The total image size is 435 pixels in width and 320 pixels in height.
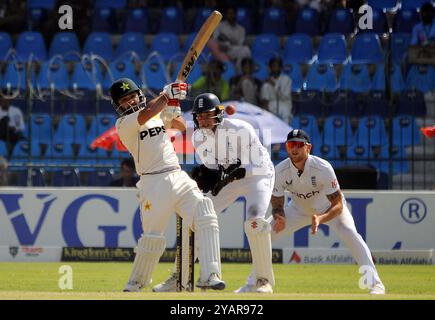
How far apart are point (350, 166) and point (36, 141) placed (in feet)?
18.0

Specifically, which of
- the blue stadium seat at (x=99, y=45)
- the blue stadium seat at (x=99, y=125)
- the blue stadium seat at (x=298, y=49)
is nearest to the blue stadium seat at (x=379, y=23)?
the blue stadium seat at (x=298, y=49)

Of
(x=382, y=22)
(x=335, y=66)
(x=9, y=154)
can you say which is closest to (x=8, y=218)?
(x=9, y=154)

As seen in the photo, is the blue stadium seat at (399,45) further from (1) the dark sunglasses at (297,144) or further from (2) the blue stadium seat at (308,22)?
(1) the dark sunglasses at (297,144)

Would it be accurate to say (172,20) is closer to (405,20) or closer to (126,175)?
(405,20)

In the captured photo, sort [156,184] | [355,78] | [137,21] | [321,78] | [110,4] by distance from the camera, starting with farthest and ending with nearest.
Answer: [110,4] < [137,21] < [355,78] < [321,78] < [156,184]

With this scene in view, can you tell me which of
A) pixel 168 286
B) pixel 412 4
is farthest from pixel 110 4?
pixel 168 286

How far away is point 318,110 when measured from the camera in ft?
66.3

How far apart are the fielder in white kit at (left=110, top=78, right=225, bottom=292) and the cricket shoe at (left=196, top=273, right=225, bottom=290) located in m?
0.13

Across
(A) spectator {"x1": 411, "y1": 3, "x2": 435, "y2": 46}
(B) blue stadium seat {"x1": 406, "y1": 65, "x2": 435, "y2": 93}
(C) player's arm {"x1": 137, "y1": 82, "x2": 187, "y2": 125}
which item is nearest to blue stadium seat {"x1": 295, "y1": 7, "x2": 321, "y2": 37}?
(A) spectator {"x1": 411, "y1": 3, "x2": 435, "y2": 46}

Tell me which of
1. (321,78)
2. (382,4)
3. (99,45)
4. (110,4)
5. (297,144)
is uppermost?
(110,4)

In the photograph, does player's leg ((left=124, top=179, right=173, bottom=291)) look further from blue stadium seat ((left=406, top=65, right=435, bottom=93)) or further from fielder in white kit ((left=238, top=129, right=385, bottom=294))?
blue stadium seat ((left=406, top=65, right=435, bottom=93))

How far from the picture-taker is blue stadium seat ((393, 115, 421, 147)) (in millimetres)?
19883

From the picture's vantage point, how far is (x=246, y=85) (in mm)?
20594

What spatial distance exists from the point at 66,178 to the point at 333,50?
5616mm
